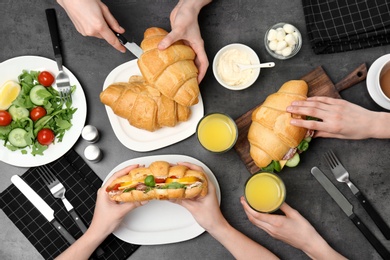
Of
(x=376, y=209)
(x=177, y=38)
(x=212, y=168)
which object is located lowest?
(x=376, y=209)

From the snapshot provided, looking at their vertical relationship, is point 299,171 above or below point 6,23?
below

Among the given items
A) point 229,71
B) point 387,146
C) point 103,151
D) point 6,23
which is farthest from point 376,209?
point 6,23

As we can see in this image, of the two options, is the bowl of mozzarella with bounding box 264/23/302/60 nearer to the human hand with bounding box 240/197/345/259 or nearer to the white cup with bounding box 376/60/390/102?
the white cup with bounding box 376/60/390/102

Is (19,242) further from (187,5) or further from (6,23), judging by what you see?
(187,5)

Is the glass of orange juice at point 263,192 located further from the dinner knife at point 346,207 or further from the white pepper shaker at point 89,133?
the white pepper shaker at point 89,133

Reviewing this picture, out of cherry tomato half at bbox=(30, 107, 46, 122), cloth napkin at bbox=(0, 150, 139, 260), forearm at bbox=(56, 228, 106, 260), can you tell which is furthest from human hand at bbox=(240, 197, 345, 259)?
cherry tomato half at bbox=(30, 107, 46, 122)
